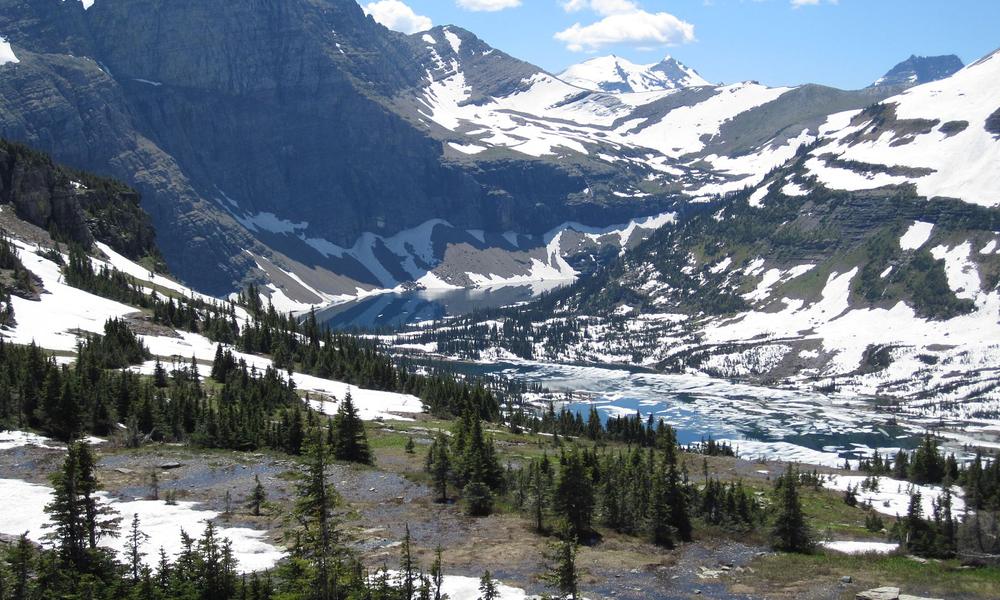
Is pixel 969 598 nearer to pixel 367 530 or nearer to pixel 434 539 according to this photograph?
pixel 434 539

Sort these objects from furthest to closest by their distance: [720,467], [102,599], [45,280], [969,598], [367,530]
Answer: [45,280], [720,467], [367,530], [969,598], [102,599]

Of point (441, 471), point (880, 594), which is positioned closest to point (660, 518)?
point (880, 594)

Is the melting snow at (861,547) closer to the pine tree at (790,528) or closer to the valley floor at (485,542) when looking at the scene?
the valley floor at (485,542)

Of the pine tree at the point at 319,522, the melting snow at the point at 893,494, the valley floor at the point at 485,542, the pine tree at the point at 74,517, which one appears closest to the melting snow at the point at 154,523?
the valley floor at the point at 485,542

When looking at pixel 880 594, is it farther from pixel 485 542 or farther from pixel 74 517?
pixel 74 517

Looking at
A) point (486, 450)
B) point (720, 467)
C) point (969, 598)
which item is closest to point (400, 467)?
point (486, 450)

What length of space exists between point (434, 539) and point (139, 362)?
82.0 m

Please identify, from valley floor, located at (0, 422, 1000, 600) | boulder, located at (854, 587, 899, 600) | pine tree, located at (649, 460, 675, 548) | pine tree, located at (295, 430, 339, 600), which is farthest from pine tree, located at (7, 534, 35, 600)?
boulder, located at (854, 587, 899, 600)

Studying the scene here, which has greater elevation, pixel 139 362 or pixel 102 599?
pixel 139 362

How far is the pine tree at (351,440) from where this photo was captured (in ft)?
260

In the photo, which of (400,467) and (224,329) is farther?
(224,329)

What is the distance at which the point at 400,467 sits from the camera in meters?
79.8

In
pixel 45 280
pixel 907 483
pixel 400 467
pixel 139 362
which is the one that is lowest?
pixel 907 483

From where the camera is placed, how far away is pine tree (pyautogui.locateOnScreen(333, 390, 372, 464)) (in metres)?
79.4
